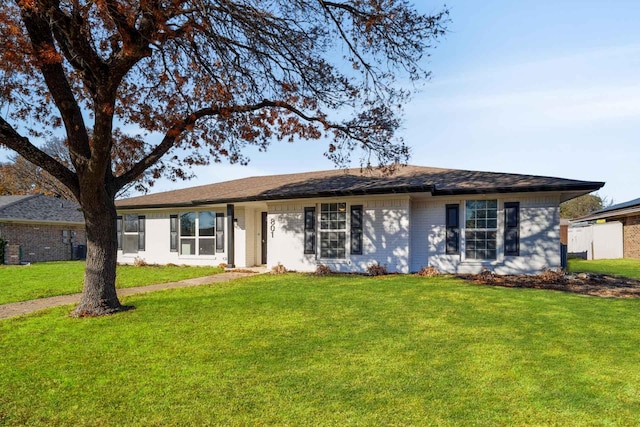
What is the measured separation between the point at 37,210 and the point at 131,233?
11.4 meters

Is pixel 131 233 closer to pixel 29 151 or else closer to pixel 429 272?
pixel 29 151

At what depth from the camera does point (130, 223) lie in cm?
1884

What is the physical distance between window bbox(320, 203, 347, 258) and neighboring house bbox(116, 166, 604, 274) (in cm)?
3

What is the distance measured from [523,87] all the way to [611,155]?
8.24 m

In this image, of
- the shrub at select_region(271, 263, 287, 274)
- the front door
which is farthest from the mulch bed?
the front door

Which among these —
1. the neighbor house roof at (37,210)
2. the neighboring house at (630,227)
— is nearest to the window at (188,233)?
the neighbor house roof at (37,210)

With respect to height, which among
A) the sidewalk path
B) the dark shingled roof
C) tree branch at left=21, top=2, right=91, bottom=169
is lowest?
the sidewalk path

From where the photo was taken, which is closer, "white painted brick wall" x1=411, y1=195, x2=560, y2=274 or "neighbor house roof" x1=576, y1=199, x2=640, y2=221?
"white painted brick wall" x1=411, y1=195, x2=560, y2=274

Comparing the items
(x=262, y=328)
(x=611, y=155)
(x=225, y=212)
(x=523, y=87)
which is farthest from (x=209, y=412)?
(x=611, y=155)

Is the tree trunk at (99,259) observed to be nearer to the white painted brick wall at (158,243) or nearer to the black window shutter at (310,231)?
the black window shutter at (310,231)

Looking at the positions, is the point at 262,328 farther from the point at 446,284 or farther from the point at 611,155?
the point at 611,155

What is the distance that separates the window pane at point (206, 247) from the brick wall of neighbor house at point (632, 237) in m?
21.9

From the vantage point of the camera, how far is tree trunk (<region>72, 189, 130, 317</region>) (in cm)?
758

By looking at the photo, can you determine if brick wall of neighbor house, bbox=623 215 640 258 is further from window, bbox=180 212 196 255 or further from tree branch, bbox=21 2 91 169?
tree branch, bbox=21 2 91 169
